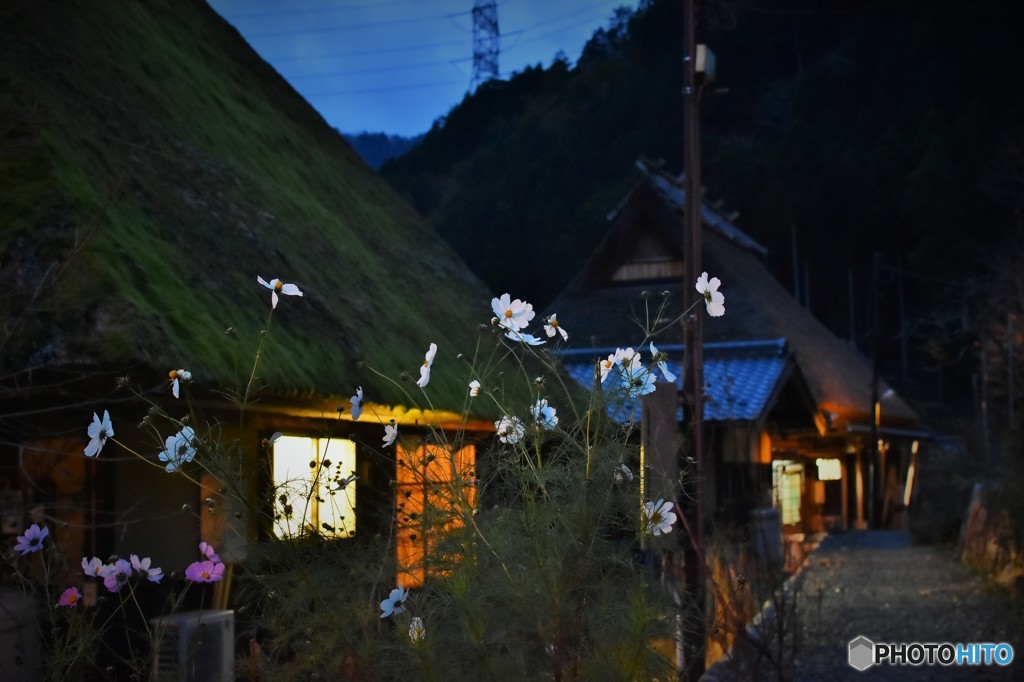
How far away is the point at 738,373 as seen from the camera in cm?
1491

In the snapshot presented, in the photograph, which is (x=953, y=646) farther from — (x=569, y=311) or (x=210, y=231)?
(x=569, y=311)

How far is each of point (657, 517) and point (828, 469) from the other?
20.1 m

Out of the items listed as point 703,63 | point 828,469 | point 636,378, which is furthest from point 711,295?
point 828,469

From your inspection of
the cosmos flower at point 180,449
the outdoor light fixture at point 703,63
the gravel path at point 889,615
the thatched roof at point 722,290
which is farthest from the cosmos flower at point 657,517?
the thatched roof at point 722,290

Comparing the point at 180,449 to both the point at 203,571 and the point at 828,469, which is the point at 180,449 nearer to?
the point at 203,571

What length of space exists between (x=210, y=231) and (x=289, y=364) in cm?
119

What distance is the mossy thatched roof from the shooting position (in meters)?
4.82

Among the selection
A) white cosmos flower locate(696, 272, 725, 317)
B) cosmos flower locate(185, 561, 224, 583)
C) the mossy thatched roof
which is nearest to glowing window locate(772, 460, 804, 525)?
the mossy thatched roof

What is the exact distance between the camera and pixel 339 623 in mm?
2754

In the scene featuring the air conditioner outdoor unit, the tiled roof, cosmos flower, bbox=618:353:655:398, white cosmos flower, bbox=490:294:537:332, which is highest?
the tiled roof

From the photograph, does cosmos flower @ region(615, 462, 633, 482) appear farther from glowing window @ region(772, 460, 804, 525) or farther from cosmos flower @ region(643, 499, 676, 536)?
glowing window @ region(772, 460, 804, 525)

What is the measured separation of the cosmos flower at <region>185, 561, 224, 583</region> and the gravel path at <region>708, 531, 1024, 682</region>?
3128 millimetres

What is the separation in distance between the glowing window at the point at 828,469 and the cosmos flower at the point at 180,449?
20.1 metres

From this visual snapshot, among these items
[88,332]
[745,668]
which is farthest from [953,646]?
[88,332]
